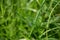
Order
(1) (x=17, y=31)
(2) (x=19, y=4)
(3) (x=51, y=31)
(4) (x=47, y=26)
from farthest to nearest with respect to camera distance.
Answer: (2) (x=19, y=4) < (1) (x=17, y=31) < (3) (x=51, y=31) < (4) (x=47, y=26)

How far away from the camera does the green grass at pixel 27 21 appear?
1729 mm

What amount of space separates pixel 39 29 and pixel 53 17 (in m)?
0.17

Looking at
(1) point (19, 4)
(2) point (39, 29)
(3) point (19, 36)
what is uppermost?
(1) point (19, 4)

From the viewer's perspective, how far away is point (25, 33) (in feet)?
6.09

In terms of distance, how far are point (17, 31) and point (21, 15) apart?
0.57ft

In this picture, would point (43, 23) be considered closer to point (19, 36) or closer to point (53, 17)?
point (53, 17)

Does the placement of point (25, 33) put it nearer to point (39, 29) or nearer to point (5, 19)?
point (39, 29)

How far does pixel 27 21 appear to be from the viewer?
6.13 feet

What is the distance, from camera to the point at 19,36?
74.6 inches

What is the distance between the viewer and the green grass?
1.73 m

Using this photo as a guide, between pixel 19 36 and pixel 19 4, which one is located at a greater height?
pixel 19 4

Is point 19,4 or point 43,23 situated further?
point 19,4

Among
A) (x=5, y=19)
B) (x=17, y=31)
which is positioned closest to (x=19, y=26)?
(x=17, y=31)

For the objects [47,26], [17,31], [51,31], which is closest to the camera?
[47,26]
